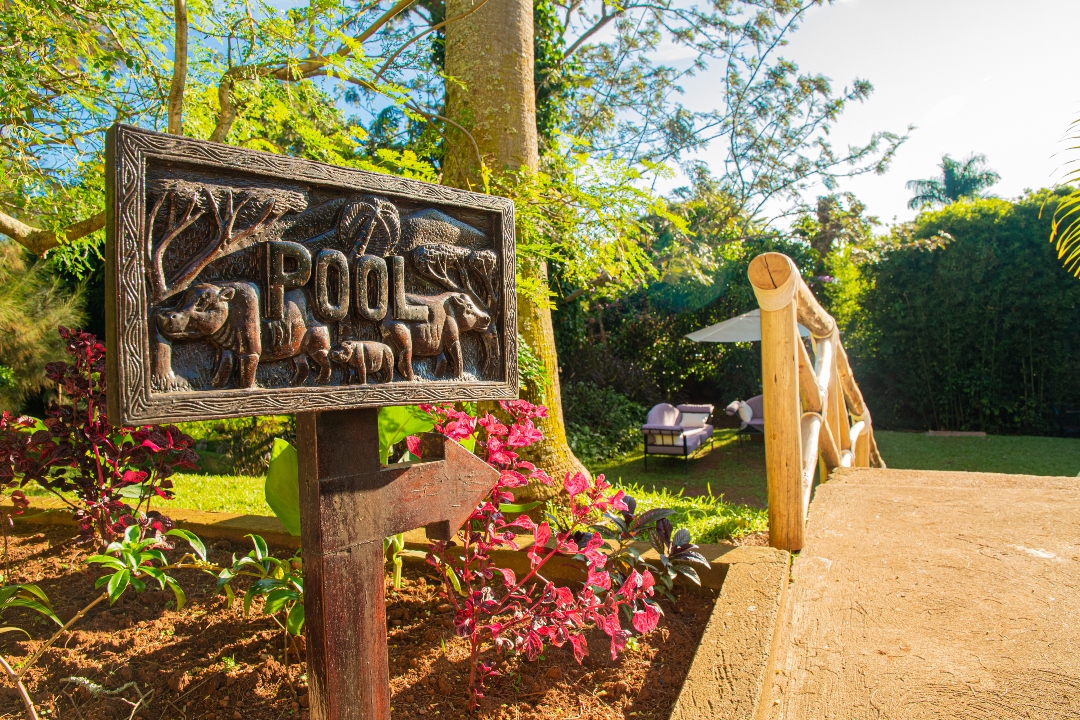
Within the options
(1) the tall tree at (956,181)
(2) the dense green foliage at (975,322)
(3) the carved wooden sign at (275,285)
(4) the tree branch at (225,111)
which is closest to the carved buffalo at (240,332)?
(3) the carved wooden sign at (275,285)

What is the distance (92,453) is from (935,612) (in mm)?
3084

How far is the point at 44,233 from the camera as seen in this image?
119 inches

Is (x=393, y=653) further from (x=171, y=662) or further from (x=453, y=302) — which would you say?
(x=453, y=302)

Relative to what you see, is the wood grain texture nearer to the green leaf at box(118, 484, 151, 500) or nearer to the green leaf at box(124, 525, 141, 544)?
the green leaf at box(124, 525, 141, 544)

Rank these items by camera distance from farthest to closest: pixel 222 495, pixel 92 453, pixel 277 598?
1. pixel 222 495
2. pixel 92 453
3. pixel 277 598

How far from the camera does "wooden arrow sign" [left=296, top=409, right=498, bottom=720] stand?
134cm

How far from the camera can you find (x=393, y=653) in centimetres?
207

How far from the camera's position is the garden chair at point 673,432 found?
882cm

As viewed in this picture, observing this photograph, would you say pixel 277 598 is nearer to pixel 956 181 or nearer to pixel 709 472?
pixel 709 472

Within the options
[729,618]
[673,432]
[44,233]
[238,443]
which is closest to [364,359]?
[729,618]

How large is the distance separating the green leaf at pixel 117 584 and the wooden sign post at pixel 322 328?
2.18 feet

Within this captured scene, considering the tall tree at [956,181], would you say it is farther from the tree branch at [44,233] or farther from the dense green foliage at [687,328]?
the tree branch at [44,233]

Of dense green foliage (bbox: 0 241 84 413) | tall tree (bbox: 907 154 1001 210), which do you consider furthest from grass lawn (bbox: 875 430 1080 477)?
tall tree (bbox: 907 154 1001 210)

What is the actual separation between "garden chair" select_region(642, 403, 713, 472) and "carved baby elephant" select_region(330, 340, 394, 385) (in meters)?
7.69
